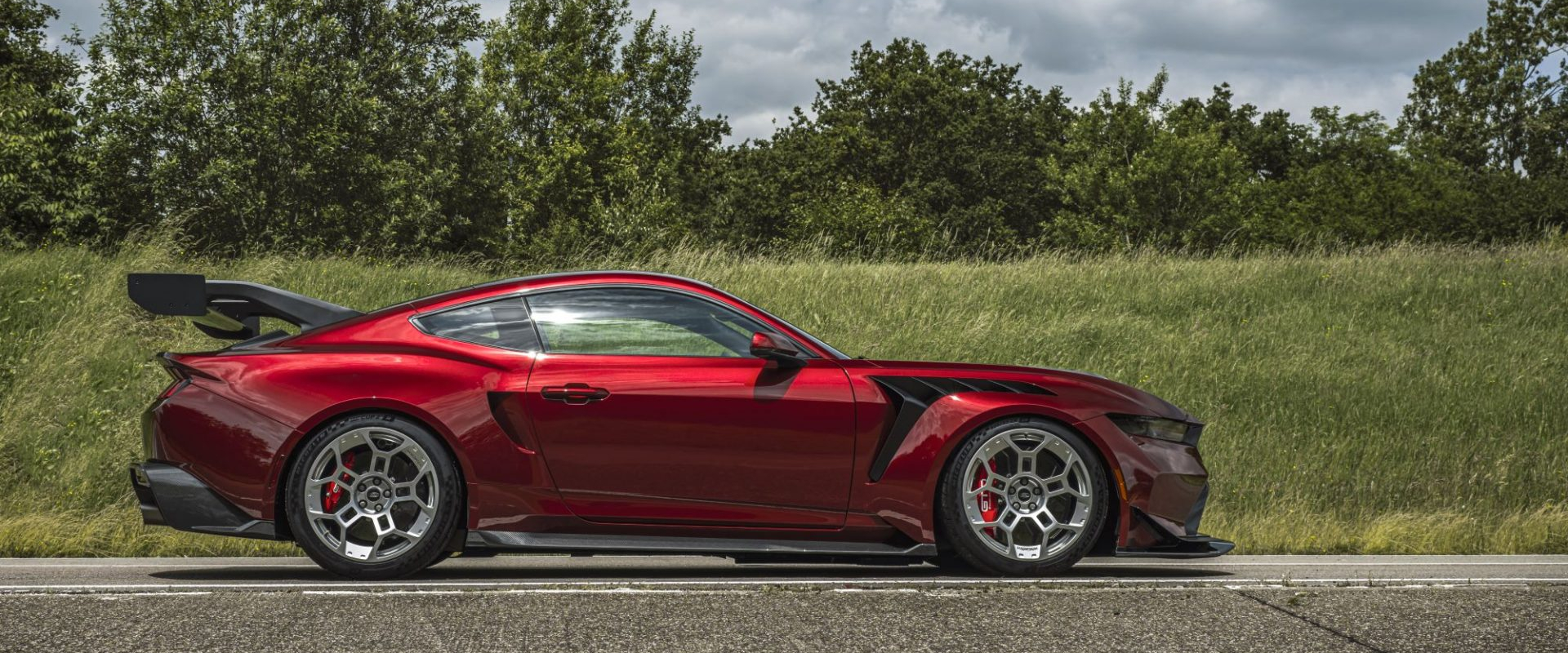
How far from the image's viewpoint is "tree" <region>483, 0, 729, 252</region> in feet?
137

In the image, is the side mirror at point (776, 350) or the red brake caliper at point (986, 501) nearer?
the side mirror at point (776, 350)

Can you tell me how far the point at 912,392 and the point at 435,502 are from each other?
205 centimetres

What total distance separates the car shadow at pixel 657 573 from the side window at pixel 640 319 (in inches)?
40.1

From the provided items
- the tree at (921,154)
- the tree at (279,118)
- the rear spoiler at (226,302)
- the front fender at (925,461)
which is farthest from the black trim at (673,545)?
the tree at (921,154)

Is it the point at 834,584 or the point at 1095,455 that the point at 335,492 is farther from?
the point at 1095,455

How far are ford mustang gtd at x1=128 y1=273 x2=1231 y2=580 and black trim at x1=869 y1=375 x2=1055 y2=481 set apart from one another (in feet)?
0.03

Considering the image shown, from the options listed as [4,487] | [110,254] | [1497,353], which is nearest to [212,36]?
[110,254]

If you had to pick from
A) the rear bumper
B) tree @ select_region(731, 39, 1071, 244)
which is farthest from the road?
tree @ select_region(731, 39, 1071, 244)

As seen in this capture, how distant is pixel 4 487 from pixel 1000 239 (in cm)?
4475

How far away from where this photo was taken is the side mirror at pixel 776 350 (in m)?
5.61

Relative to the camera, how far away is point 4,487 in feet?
32.4

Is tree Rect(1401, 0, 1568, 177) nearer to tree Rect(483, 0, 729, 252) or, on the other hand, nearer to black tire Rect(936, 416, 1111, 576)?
tree Rect(483, 0, 729, 252)

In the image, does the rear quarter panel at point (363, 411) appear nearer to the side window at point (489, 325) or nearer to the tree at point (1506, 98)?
the side window at point (489, 325)

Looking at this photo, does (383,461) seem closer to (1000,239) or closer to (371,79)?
(371,79)
